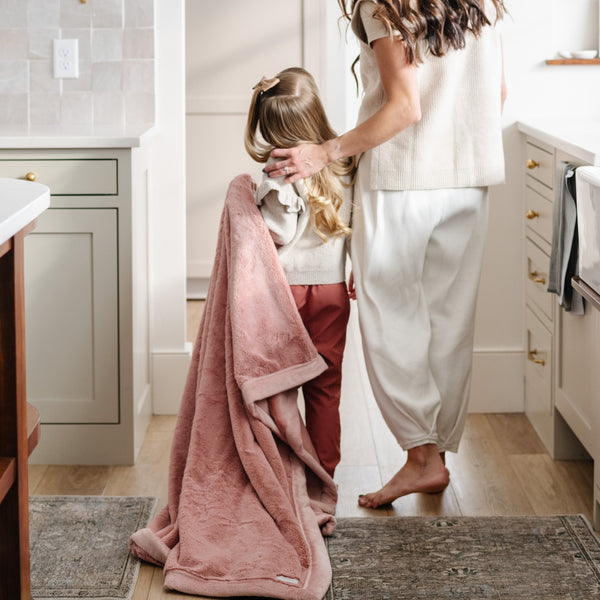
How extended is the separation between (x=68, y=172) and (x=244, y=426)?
34.5 inches

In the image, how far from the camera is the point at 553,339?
8.77ft

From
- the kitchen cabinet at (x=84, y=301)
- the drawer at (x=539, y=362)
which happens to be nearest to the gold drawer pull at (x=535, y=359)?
the drawer at (x=539, y=362)

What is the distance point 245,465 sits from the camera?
85.0 inches

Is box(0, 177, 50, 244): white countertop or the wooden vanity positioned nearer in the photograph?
box(0, 177, 50, 244): white countertop

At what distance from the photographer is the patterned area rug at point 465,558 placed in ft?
6.32

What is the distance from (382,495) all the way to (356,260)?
0.58 metres

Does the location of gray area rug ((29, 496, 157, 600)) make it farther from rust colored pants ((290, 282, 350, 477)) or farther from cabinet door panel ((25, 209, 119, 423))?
rust colored pants ((290, 282, 350, 477))

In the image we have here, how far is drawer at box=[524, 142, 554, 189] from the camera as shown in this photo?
2.62 meters

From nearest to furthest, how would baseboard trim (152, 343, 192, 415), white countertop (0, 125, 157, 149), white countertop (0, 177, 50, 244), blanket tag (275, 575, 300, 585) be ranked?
white countertop (0, 177, 50, 244) < blanket tag (275, 575, 300, 585) < white countertop (0, 125, 157, 149) < baseboard trim (152, 343, 192, 415)

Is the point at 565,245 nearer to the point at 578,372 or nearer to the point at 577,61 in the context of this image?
the point at 578,372

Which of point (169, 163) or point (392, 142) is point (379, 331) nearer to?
point (392, 142)

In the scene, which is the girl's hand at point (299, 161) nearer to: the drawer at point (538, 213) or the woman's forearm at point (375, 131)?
the woman's forearm at point (375, 131)

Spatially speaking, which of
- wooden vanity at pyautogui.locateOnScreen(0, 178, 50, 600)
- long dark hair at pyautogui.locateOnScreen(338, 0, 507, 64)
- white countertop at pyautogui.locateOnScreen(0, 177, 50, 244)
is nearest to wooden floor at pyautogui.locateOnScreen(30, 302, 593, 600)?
wooden vanity at pyautogui.locateOnScreen(0, 178, 50, 600)

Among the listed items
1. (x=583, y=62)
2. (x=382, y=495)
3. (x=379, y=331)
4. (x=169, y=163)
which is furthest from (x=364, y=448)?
(x=583, y=62)
